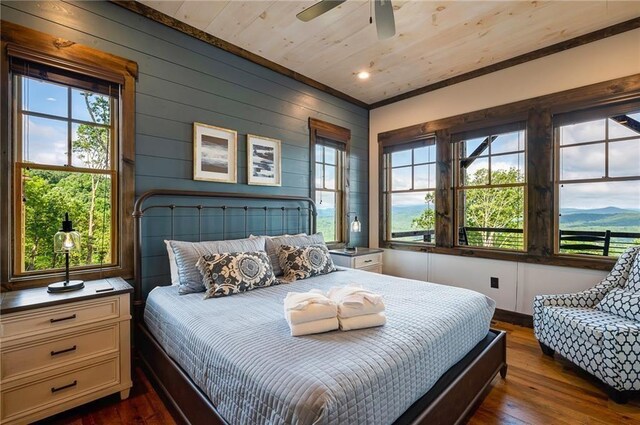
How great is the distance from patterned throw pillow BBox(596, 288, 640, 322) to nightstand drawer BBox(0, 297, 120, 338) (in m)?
3.64

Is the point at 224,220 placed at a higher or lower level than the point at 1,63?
lower

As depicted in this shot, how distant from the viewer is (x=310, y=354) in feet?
4.20

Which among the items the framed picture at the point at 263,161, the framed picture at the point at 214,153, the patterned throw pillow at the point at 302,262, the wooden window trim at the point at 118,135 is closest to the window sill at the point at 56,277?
the wooden window trim at the point at 118,135

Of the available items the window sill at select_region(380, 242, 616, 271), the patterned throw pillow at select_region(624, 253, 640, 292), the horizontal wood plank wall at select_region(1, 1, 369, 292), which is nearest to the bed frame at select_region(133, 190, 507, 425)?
the horizontal wood plank wall at select_region(1, 1, 369, 292)

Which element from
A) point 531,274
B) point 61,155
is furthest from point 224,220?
point 531,274

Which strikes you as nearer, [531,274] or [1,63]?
[1,63]

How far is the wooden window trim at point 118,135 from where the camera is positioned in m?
1.92

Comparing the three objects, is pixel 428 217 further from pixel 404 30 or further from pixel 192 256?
pixel 192 256

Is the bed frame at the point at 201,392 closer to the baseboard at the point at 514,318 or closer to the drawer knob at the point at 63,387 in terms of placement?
the drawer knob at the point at 63,387

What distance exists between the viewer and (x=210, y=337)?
147 cm

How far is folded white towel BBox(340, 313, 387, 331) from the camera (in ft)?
5.08

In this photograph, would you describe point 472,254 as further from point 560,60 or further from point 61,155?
point 61,155

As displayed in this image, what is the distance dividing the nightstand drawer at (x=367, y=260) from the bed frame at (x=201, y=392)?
141cm

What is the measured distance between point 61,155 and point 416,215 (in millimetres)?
3938
